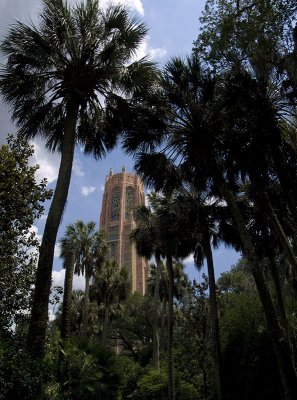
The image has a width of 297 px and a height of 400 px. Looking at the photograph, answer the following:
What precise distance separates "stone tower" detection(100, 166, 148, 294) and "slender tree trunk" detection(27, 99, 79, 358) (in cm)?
8012

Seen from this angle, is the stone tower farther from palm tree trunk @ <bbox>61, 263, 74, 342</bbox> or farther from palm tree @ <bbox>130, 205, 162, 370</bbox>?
palm tree trunk @ <bbox>61, 263, 74, 342</bbox>

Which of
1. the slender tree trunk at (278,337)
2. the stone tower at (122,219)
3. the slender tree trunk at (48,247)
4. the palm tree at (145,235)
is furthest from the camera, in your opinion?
the stone tower at (122,219)

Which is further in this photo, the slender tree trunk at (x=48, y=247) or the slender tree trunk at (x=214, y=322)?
the slender tree trunk at (x=214, y=322)

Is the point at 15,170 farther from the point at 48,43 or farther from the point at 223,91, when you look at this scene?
the point at 223,91

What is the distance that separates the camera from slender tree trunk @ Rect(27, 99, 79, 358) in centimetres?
762

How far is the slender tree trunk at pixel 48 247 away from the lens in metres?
7.62

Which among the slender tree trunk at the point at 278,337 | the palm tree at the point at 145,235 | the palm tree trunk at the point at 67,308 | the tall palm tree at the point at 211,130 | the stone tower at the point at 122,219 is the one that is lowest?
the slender tree trunk at the point at 278,337

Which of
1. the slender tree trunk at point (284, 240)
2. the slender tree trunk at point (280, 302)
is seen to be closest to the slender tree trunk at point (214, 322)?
the slender tree trunk at point (280, 302)

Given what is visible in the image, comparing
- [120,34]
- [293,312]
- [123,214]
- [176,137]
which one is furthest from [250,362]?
[123,214]

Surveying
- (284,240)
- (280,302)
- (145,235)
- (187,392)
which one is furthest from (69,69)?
(187,392)

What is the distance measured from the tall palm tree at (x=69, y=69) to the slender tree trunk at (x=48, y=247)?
3 cm

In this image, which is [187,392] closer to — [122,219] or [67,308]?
[67,308]

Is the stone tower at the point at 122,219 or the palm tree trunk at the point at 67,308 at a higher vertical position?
the stone tower at the point at 122,219

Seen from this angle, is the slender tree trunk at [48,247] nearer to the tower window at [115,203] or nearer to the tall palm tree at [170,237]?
the tall palm tree at [170,237]
